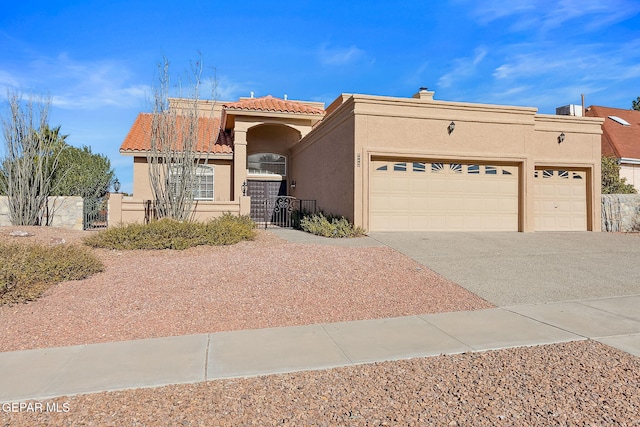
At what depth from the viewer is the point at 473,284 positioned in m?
8.02

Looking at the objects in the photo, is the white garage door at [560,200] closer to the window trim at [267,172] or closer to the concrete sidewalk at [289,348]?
the concrete sidewalk at [289,348]

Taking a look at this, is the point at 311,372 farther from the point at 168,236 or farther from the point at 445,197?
the point at 445,197

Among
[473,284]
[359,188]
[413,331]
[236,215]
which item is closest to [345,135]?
[359,188]

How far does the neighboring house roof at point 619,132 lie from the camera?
77.9 feet

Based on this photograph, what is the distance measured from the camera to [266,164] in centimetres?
2158

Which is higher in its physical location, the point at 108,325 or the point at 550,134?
the point at 550,134

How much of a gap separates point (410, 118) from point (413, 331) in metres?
10.1

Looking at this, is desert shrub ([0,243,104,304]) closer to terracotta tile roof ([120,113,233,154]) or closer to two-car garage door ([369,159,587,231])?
two-car garage door ([369,159,587,231])

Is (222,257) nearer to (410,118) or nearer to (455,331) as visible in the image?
(455,331)

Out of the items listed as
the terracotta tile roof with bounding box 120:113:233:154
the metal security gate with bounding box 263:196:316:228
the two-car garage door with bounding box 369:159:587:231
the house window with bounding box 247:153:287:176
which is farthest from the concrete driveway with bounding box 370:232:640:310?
the house window with bounding box 247:153:287:176

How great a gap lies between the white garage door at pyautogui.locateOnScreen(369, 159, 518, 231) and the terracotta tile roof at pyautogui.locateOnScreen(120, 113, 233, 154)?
25.2ft

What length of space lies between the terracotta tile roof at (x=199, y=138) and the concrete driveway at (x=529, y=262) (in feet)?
31.2

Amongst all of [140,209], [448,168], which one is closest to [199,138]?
[140,209]

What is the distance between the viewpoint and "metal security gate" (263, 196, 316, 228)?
59.9 feet
